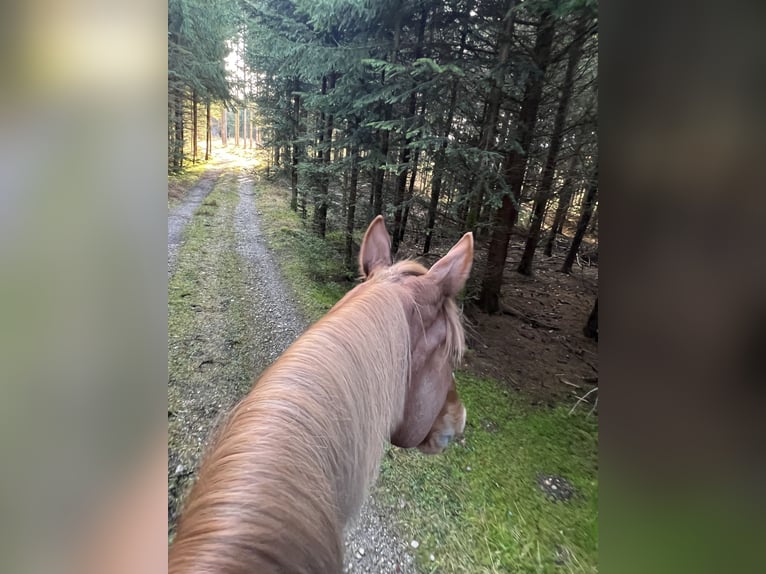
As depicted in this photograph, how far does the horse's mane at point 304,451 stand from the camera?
417 mm

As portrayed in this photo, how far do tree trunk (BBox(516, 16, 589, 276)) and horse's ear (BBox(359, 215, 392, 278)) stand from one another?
12.0 inches

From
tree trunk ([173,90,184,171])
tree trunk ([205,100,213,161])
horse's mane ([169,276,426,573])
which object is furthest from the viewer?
tree trunk ([205,100,213,161])

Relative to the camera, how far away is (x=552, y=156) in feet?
2.44

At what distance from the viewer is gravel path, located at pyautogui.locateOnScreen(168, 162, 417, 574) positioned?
68 cm

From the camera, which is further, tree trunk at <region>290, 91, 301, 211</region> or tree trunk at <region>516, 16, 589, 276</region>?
tree trunk at <region>290, 91, 301, 211</region>

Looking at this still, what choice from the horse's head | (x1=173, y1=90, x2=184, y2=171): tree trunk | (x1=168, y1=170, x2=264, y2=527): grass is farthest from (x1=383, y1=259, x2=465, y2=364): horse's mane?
(x1=173, y1=90, x2=184, y2=171): tree trunk

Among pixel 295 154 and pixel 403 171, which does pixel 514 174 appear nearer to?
pixel 403 171

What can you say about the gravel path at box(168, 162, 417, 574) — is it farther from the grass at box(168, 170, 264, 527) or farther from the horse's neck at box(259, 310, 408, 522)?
the horse's neck at box(259, 310, 408, 522)

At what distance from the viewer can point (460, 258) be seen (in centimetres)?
74

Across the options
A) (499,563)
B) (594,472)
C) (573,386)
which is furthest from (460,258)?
(499,563)

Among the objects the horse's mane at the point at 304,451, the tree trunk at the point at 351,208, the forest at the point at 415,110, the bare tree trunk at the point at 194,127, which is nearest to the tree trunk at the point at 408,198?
the forest at the point at 415,110
